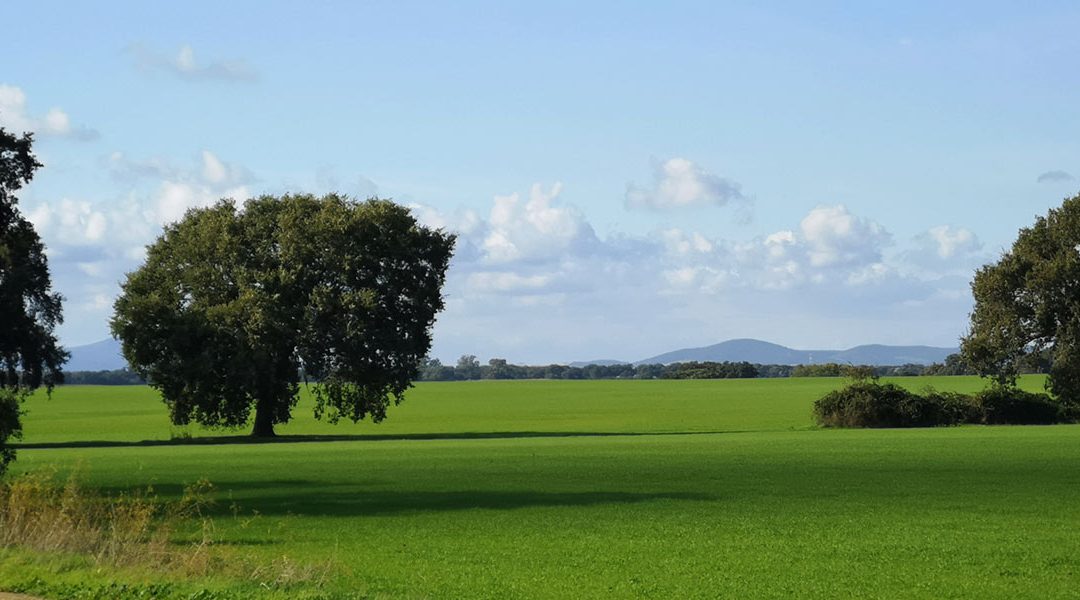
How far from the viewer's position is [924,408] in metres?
83.0

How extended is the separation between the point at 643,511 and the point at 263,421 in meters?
51.9

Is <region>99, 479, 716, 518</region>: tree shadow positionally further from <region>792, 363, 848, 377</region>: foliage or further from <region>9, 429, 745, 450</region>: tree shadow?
<region>792, 363, 848, 377</region>: foliage

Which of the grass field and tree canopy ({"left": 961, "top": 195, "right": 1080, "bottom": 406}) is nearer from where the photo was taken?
the grass field

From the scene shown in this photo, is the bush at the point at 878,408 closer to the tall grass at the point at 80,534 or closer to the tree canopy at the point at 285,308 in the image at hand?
the tree canopy at the point at 285,308

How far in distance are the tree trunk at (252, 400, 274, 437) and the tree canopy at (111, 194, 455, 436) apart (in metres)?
0.32

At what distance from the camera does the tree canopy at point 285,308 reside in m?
73.4

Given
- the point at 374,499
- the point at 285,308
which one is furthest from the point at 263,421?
the point at 374,499

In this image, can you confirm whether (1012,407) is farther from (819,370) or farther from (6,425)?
(819,370)

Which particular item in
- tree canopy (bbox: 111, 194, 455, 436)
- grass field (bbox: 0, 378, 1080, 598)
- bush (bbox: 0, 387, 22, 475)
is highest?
tree canopy (bbox: 111, 194, 455, 436)

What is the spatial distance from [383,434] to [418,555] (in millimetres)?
60976

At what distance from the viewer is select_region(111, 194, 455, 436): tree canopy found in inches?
2889

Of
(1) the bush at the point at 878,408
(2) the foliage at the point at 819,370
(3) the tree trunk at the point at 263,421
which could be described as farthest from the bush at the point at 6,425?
(2) the foliage at the point at 819,370

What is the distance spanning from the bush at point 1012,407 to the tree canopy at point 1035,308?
177 centimetres

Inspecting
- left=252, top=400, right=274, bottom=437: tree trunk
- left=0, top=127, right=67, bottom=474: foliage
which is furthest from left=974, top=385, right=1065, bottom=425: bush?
left=0, top=127, right=67, bottom=474: foliage
